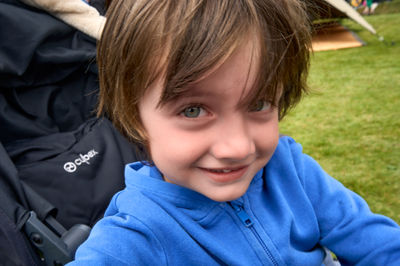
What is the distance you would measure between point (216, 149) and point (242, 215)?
0.23 metres

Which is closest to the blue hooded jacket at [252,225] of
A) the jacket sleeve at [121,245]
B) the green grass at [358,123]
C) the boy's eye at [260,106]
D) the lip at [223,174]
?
the jacket sleeve at [121,245]

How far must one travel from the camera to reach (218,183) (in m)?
0.68

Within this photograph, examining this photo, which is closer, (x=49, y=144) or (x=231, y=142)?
(x=231, y=142)

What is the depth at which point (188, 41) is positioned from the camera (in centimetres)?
60

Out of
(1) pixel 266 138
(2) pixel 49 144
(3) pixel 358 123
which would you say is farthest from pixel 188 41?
(3) pixel 358 123

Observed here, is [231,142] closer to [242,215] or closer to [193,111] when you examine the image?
[193,111]

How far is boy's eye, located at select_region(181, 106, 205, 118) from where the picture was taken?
0.64m

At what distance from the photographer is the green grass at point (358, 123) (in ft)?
6.61

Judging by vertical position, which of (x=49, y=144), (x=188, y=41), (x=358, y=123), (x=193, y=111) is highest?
(x=188, y=41)

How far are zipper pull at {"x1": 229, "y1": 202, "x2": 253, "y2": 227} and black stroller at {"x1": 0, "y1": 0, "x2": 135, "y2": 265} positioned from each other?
0.37m

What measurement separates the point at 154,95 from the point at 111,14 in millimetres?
208

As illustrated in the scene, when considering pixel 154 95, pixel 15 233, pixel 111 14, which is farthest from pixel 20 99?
pixel 154 95

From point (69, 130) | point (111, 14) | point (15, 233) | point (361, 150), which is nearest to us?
point (111, 14)

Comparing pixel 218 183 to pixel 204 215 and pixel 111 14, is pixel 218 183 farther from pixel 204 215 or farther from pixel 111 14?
pixel 111 14
